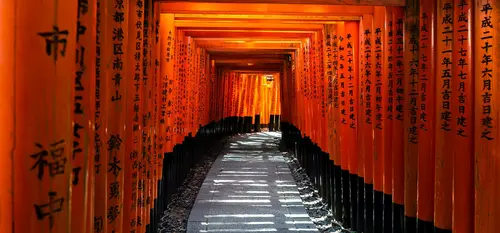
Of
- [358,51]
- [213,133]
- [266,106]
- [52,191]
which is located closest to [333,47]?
[358,51]

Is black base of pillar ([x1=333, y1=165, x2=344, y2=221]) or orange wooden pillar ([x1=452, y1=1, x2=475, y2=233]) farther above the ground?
orange wooden pillar ([x1=452, y1=1, x2=475, y2=233])

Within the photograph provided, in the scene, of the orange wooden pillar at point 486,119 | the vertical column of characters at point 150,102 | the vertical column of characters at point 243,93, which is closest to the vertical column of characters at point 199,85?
the vertical column of characters at point 150,102

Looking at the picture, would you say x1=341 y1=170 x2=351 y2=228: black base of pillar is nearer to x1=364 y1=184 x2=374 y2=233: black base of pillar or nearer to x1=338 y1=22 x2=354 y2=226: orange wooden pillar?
x1=338 y1=22 x2=354 y2=226: orange wooden pillar

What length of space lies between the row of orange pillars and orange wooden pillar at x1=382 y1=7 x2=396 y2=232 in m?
2.39

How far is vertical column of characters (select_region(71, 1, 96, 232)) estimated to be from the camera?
6.70ft

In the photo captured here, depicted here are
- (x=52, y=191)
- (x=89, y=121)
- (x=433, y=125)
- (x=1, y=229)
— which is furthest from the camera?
(x=433, y=125)

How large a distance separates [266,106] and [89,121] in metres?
23.9

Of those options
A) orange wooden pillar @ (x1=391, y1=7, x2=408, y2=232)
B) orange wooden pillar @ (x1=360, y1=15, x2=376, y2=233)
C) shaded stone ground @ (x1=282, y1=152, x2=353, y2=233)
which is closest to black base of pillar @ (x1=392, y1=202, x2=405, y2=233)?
orange wooden pillar @ (x1=391, y1=7, x2=408, y2=232)

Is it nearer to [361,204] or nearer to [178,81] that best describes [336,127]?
[361,204]

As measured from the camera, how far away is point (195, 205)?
24.0ft

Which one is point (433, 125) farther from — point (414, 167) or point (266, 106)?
point (266, 106)

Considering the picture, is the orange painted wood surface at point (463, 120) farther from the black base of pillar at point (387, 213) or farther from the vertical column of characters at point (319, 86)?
the vertical column of characters at point (319, 86)

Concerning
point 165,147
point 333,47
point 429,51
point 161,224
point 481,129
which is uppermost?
point 333,47

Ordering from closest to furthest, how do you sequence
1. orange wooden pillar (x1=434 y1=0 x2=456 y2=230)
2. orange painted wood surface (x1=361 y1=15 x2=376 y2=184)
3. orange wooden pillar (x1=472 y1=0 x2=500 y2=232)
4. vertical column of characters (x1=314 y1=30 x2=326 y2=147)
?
orange wooden pillar (x1=472 y1=0 x2=500 y2=232) < orange wooden pillar (x1=434 y1=0 x2=456 y2=230) < orange painted wood surface (x1=361 y1=15 x2=376 y2=184) < vertical column of characters (x1=314 y1=30 x2=326 y2=147)
